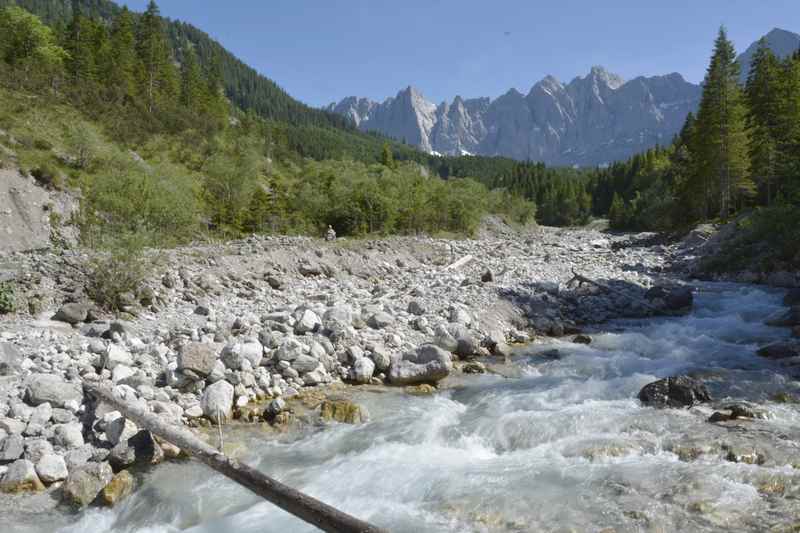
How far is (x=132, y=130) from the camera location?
56125 mm

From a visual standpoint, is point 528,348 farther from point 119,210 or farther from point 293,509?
point 119,210

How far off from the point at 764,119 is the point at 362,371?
49.0 m

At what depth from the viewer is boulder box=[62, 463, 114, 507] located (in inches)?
253

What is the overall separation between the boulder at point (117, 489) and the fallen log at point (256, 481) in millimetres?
659

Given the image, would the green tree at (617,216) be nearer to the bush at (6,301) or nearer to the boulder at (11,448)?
the bush at (6,301)

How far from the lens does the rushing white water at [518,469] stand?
617 cm

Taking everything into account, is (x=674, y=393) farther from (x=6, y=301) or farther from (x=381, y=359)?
(x=6, y=301)

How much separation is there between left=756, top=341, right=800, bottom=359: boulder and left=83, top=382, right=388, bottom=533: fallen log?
12540mm

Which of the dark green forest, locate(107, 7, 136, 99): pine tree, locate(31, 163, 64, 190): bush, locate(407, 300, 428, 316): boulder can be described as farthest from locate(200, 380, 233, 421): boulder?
locate(107, 7, 136, 99): pine tree

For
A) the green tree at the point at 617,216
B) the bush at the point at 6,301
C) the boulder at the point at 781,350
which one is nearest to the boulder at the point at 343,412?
the bush at the point at 6,301

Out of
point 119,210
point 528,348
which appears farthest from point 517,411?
point 119,210

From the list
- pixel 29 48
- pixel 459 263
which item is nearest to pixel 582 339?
pixel 459 263

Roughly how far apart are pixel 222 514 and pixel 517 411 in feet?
18.3

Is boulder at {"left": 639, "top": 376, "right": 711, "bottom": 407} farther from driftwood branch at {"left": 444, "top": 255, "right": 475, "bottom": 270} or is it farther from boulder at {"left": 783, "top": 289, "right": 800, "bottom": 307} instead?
driftwood branch at {"left": 444, "top": 255, "right": 475, "bottom": 270}
